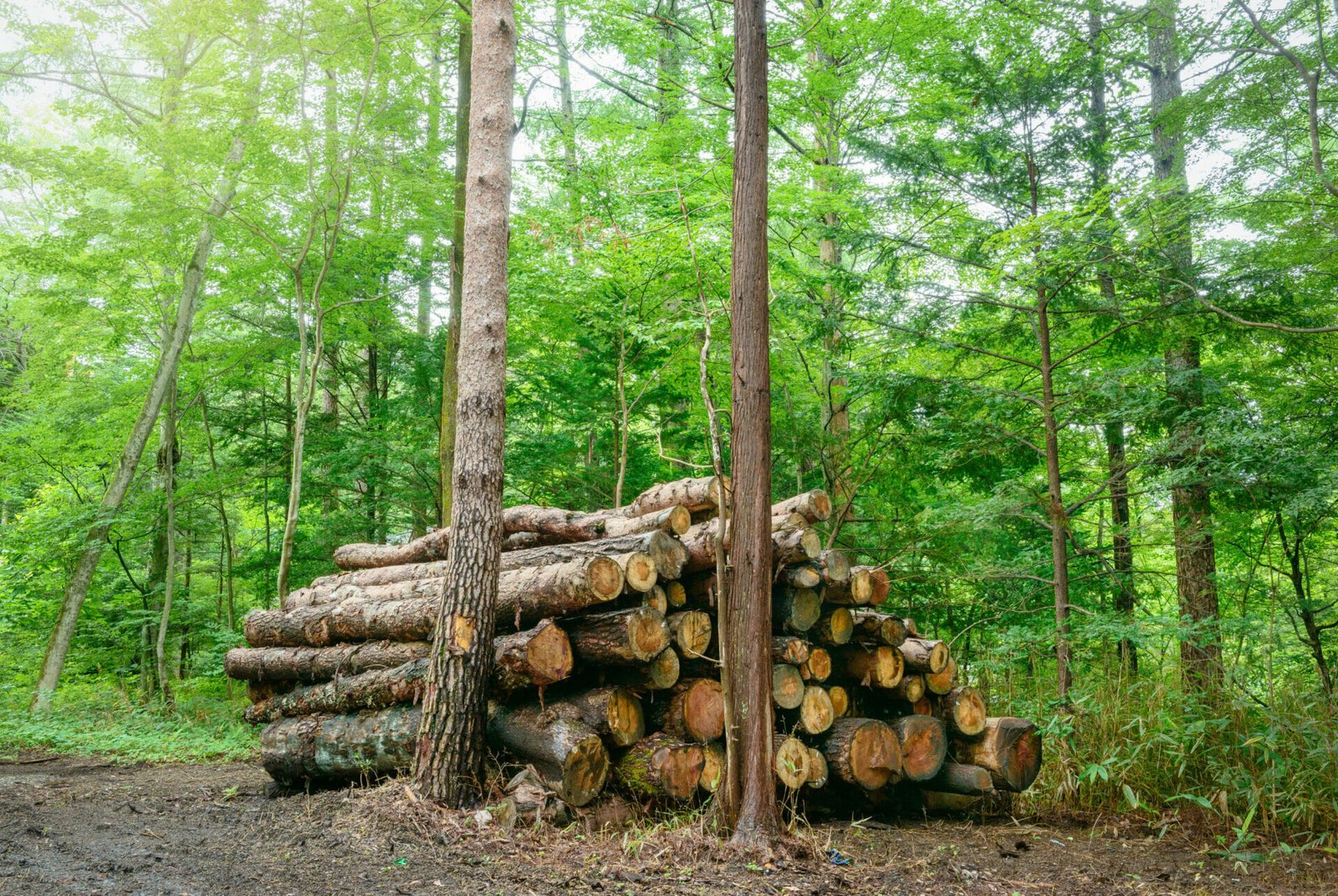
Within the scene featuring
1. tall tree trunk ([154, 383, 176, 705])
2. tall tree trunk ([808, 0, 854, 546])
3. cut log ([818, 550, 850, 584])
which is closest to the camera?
cut log ([818, 550, 850, 584])

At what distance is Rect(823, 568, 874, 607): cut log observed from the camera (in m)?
5.45

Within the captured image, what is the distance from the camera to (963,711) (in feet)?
19.1

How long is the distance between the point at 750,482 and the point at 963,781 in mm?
2874

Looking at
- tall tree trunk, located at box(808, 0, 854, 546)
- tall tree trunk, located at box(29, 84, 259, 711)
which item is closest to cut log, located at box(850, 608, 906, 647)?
tall tree trunk, located at box(808, 0, 854, 546)

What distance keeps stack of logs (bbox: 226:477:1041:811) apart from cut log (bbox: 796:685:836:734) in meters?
0.01

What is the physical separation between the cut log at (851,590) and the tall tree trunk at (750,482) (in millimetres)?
1051

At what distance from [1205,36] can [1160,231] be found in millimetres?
1507

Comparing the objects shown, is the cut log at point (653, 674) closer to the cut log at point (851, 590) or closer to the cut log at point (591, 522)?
the cut log at point (591, 522)

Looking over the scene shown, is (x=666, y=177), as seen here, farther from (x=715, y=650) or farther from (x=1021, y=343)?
(x=715, y=650)

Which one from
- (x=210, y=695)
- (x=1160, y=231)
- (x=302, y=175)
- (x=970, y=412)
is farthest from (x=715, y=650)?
(x=210, y=695)

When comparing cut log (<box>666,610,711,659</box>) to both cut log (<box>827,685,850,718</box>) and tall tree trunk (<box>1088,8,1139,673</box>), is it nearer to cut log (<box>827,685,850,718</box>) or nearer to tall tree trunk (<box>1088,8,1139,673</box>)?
cut log (<box>827,685,850,718</box>)

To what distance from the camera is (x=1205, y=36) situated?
599 cm

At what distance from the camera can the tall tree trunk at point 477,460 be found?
4.83 m

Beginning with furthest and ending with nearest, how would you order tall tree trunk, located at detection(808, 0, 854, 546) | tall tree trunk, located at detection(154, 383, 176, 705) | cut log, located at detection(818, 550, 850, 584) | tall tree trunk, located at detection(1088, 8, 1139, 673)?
1. tall tree trunk, located at detection(154, 383, 176, 705)
2. tall tree trunk, located at detection(808, 0, 854, 546)
3. tall tree trunk, located at detection(1088, 8, 1139, 673)
4. cut log, located at detection(818, 550, 850, 584)
